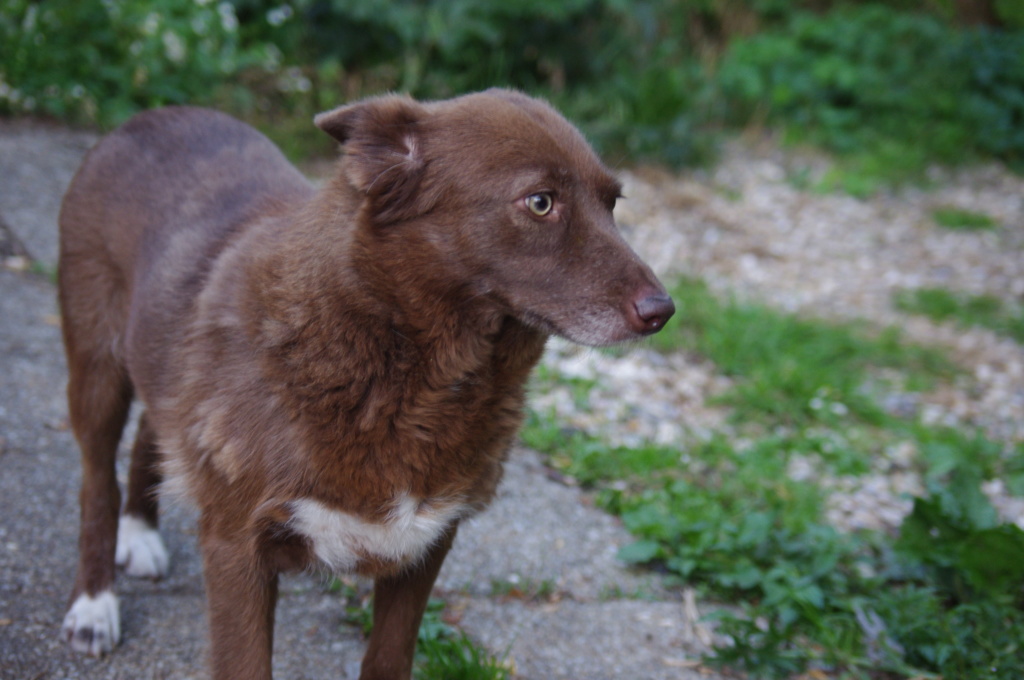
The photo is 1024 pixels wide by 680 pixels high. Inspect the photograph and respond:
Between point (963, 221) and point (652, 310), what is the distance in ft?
22.2

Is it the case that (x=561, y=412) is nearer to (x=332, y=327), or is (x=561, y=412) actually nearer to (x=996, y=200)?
(x=332, y=327)

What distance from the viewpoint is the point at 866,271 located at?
709 cm

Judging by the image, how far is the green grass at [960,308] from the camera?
6243mm

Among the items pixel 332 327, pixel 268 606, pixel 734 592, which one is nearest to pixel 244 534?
pixel 268 606

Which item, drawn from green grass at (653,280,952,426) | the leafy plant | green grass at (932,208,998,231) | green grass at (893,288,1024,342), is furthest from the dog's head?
the leafy plant

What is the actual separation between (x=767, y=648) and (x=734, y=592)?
447 mm

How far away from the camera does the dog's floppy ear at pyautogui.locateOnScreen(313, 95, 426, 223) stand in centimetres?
219

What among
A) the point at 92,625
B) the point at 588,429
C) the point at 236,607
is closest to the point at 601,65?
the point at 588,429

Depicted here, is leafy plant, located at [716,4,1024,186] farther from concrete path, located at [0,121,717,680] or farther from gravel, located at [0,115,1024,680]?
concrete path, located at [0,121,717,680]

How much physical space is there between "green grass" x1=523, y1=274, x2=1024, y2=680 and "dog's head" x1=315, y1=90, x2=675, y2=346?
4.52 feet

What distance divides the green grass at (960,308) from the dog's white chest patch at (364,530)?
516cm

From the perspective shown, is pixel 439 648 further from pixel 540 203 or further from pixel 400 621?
pixel 540 203

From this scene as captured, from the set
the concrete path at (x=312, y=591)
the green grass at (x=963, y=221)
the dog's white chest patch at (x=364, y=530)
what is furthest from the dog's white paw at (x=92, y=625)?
the green grass at (x=963, y=221)

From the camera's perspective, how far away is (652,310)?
2178 millimetres
